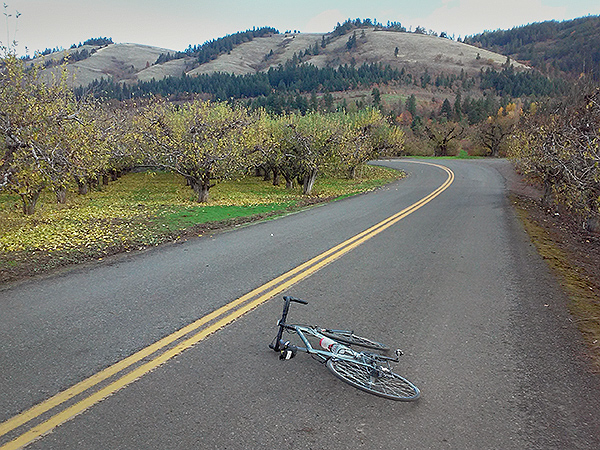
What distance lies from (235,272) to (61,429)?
13.9 ft

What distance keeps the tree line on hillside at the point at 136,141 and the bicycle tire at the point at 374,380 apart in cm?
806

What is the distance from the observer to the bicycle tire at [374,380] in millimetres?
3614

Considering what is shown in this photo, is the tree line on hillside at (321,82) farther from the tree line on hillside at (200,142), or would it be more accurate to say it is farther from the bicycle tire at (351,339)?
the bicycle tire at (351,339)

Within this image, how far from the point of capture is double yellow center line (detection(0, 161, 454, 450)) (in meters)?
3.06

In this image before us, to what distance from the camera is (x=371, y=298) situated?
6.10 m

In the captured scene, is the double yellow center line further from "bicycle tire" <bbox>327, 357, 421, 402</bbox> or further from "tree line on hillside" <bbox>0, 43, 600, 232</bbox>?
"tree line on hillside" <bbox>0, 43, 600, 232</bbox>

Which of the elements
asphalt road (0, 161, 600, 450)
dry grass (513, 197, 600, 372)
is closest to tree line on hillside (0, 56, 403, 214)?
asphalt road (0, 161, 600, 450)

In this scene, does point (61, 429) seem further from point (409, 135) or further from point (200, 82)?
point (200, 82)

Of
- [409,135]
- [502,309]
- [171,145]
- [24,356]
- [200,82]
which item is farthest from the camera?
[200,82]

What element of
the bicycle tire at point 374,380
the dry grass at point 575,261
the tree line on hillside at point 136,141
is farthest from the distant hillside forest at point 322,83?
the bicycle tire at point 374,380

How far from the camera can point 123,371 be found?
386 cm

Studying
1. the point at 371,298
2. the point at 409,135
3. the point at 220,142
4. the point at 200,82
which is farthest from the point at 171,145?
the point at 200,82

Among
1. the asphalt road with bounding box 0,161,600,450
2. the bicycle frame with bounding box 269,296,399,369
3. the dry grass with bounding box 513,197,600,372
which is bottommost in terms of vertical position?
the dry grass with bounding box 513,197,600,372

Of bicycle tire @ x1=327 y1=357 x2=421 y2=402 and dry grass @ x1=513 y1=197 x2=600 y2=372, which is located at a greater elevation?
bicycle tire @ x1=327 y1=357 x2=421 y2=402
